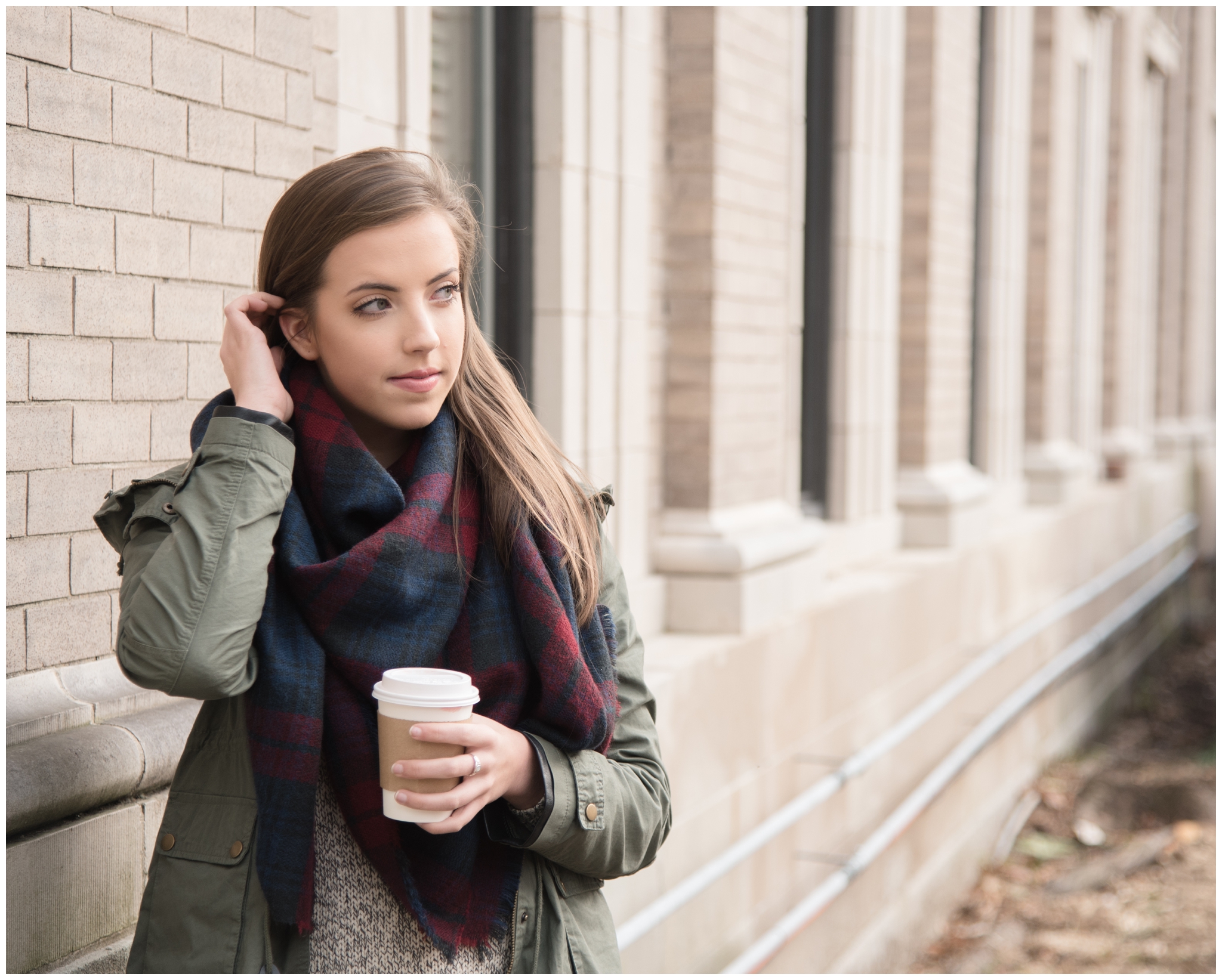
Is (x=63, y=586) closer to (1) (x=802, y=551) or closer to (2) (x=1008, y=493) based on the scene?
(1) (x=802, y=551)

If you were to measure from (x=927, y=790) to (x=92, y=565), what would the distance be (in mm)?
5454

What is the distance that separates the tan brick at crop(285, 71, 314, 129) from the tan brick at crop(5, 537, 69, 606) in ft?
4.14

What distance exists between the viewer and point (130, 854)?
8.69 ft

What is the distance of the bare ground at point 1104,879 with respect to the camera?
22.8 feet

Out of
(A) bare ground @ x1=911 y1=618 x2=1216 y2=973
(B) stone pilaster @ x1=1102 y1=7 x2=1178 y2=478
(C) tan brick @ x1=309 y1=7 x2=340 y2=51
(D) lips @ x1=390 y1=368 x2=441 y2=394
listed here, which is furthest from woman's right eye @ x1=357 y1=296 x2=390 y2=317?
(B) stone pilaster @ x1=1102 y1=7 x2=1178 y2=478

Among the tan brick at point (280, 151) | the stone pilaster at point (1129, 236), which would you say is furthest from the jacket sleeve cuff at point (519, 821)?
the stone pilaster at point (1129, 236)

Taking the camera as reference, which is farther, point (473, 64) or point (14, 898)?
point (473, 64)

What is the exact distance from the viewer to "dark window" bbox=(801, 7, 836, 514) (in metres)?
7.15

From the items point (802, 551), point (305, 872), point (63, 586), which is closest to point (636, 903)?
point (802, 551)

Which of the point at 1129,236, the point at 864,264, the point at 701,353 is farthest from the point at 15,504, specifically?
the point at 1129,236

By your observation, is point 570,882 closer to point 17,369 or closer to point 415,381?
point 415,381

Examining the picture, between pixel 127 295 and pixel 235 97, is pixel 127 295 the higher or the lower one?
the lower one

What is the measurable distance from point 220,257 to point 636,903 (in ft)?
8.90

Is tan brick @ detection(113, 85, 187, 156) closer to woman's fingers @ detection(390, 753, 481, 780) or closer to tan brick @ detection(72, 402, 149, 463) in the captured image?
tan brick @ detection(72, 402, 149, 463)
